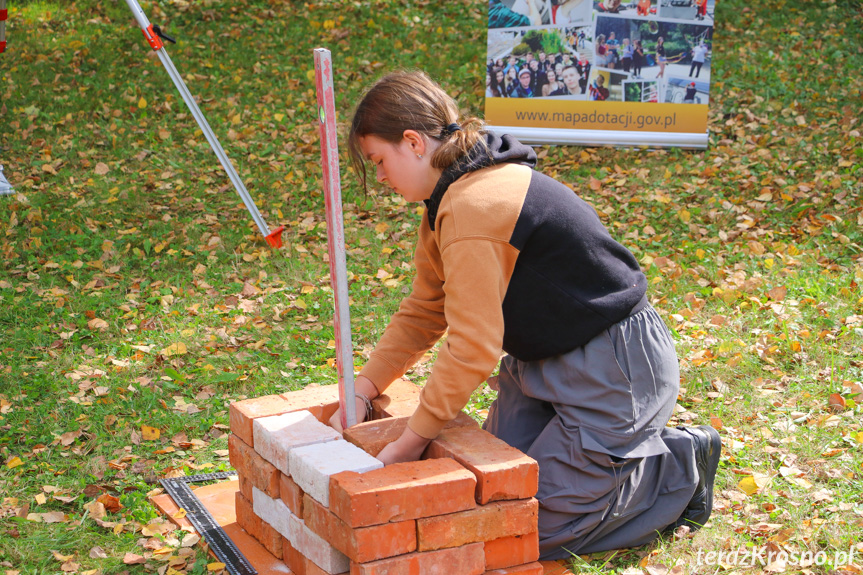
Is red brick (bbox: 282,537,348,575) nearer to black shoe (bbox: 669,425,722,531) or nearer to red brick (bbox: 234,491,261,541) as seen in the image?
red brick (bbox: 234,491,261,541)

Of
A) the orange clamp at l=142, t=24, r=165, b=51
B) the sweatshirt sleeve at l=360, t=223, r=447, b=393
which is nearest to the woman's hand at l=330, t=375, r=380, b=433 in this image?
the sweatshirt sleeve at l=360, t=223, r=447, b=393

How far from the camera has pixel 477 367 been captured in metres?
2.13

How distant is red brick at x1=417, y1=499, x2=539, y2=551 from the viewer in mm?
2021

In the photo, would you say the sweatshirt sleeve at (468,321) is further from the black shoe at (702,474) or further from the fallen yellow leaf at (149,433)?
the fallen yellow leaf at (149,433)

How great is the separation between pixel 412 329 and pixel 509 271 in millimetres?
596

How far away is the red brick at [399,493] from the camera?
1.93 m

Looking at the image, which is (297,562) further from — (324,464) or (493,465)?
(493,465)

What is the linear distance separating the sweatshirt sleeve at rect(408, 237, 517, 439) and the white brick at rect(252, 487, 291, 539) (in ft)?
1.77

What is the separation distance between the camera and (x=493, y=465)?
6.86 ft

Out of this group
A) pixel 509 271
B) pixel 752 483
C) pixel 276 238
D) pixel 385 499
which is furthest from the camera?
pixel 276 238

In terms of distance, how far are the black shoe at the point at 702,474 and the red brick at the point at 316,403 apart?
3.56ft

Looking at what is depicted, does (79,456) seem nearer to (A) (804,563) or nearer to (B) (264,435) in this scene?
(B) (264,435)

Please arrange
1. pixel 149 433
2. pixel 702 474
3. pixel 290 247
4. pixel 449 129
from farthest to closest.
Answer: pixel 290 247
pixel 149 433
pixel 702 474
pixel 449 129

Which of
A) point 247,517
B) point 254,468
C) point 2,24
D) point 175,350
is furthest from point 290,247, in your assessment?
point 254,468
